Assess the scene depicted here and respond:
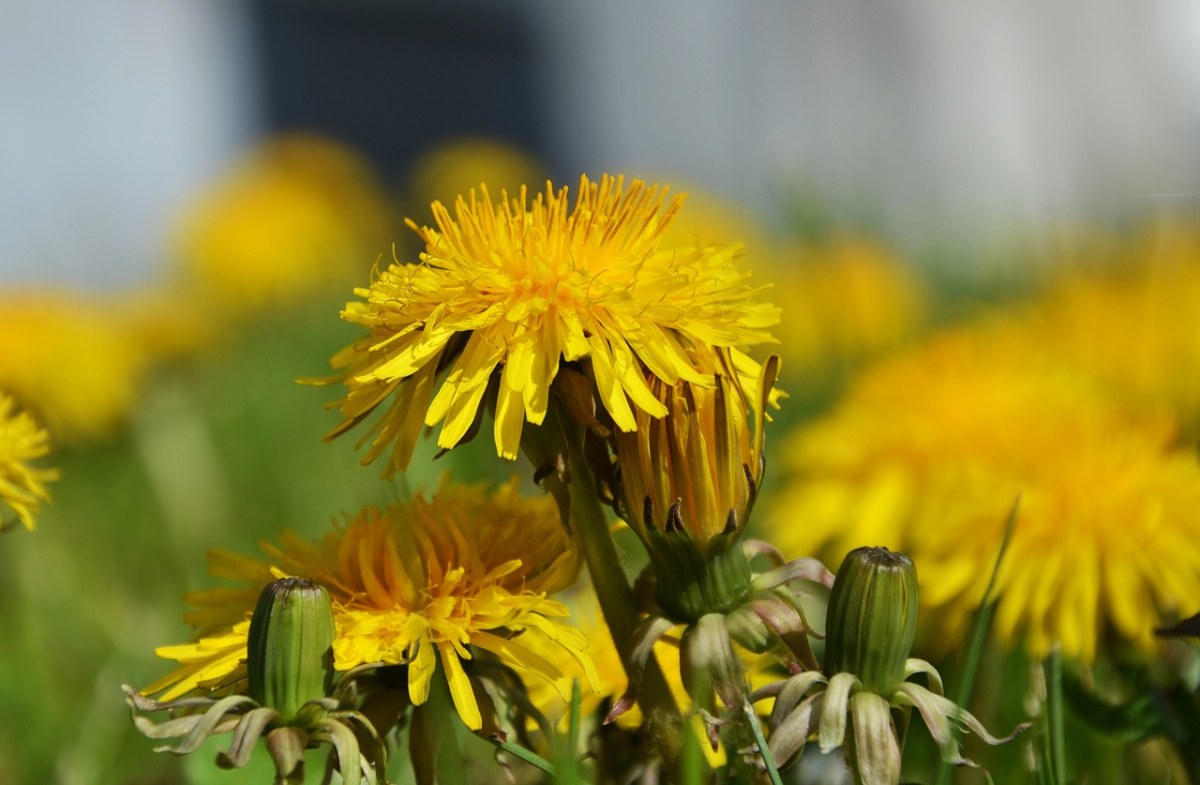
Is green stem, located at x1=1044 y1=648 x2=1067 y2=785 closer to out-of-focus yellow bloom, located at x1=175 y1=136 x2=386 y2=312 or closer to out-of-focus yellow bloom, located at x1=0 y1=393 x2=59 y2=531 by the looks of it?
out-of-focus yellow bloom, located at x1=0 y1=393 x2=59 y2=531

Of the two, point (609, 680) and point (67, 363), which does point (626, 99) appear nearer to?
point (67, 363)

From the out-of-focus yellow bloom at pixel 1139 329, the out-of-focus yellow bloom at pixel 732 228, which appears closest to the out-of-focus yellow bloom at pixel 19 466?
the out-of-focus yellow bloom at pixel 1139 329

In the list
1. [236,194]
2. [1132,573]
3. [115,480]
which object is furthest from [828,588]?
[236,194]

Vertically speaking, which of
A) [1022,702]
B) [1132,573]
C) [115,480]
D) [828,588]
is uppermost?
[828,588]

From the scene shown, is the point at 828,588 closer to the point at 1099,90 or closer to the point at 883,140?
the point at 1099,90

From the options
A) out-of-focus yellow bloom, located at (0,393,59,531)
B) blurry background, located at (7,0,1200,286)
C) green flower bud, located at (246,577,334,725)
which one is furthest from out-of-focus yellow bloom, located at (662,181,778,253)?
green flower bud, located at (246,577,334,725)

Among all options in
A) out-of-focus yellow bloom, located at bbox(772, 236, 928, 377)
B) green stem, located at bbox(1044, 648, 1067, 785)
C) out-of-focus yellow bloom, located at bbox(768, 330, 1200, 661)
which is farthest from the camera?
out-of-focus yellow bloom, located at bbox(772, 236, 928, 377)

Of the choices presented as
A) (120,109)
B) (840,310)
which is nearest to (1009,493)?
(840,310)
